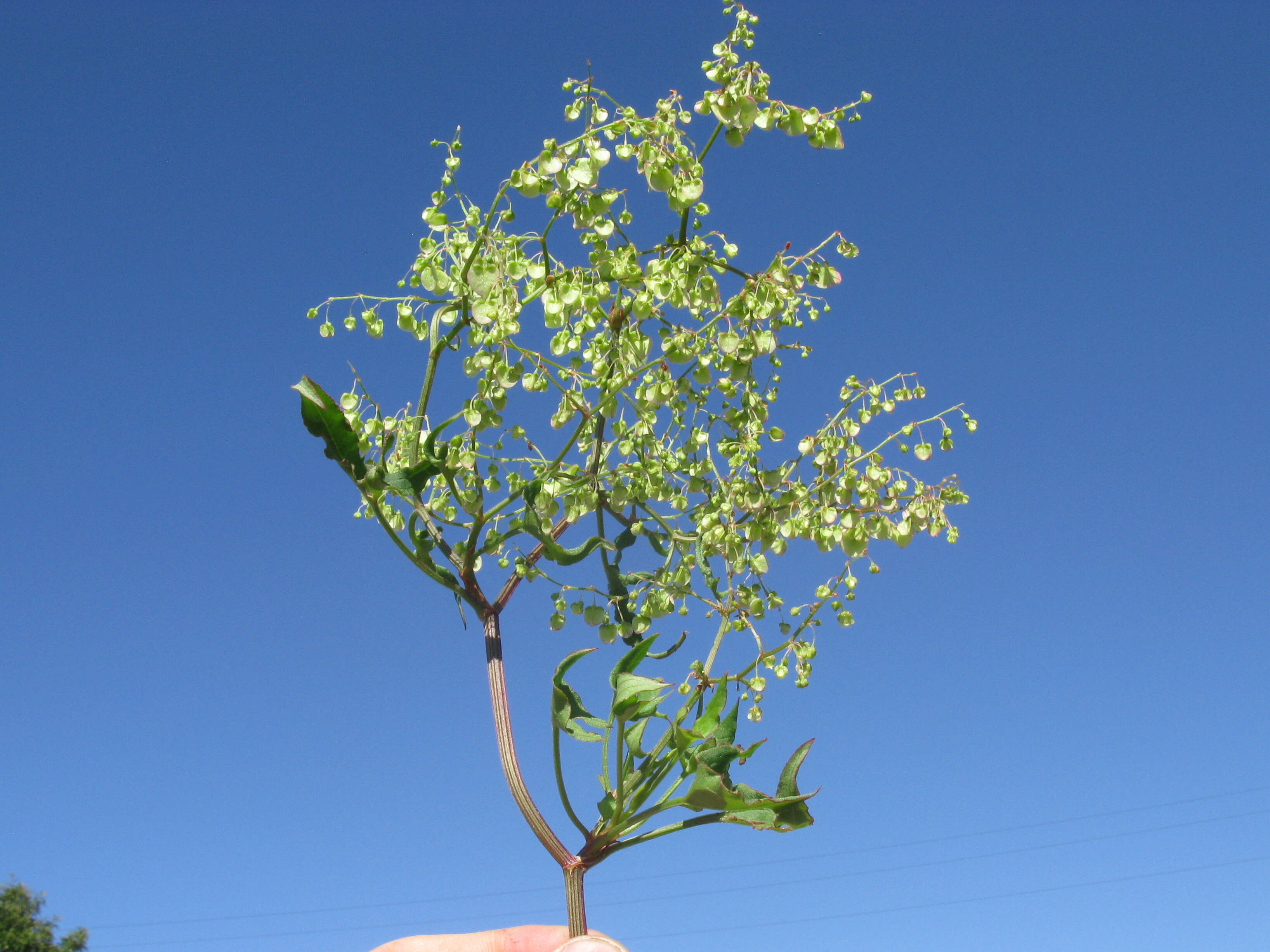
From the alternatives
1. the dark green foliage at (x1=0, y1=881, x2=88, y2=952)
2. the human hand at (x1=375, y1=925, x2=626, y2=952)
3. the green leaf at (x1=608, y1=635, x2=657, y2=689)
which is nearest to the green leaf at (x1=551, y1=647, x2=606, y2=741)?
the green leaf at (x1=608, y1=635, x2=657, y2=689)

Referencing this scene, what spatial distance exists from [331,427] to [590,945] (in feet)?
2.51

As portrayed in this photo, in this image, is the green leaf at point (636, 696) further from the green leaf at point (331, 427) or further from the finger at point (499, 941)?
the finger at point (499, 941)

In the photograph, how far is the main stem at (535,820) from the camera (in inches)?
50.2

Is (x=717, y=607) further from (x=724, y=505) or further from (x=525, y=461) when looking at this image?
(x=525, y=461)

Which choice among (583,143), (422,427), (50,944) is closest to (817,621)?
(422,427)

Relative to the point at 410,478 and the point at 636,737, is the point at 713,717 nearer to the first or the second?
the point at 636,737

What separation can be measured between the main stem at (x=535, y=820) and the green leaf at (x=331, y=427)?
14.4 inches

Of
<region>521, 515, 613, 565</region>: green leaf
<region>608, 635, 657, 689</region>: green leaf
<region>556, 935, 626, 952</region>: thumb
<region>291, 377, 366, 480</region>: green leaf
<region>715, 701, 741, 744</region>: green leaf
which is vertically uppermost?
<region>291, 377, 366, 480</region>: green leaf

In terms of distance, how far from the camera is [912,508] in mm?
1303

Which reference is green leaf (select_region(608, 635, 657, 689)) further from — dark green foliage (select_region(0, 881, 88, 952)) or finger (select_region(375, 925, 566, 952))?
dark green foliage (select_region(0, 881, 88, 952))

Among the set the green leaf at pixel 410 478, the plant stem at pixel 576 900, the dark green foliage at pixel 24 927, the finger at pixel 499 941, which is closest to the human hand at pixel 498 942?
the finger at pixel 499 941

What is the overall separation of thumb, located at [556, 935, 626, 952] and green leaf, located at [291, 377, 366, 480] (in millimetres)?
684

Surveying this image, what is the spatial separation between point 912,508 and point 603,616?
0.47 metres

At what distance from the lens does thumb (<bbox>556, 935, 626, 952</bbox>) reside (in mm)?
1221
